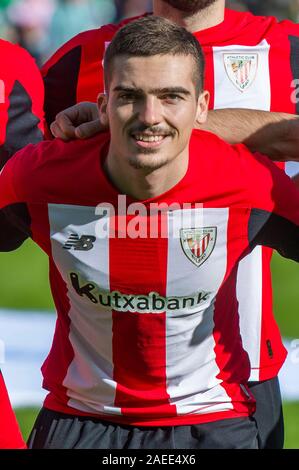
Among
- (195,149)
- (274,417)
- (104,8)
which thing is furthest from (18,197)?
(104,8)

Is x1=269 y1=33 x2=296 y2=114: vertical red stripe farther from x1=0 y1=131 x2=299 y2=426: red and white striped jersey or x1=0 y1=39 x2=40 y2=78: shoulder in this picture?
x1=0 y1=39 x2=40 y2=78: shoulder

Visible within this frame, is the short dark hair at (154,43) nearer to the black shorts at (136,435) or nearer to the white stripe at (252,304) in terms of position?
the white stripe at (252,304)

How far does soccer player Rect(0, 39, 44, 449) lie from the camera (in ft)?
13.1

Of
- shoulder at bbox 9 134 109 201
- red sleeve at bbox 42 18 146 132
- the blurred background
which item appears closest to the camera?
shoulder at bbox 9 134 109 201

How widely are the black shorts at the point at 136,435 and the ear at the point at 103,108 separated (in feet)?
2.98

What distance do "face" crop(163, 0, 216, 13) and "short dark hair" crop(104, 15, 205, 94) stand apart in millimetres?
507

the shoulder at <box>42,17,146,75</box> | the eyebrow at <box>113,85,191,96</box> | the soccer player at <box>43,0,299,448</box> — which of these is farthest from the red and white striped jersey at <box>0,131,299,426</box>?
the shoulder at <box>42,17,146,75</box>

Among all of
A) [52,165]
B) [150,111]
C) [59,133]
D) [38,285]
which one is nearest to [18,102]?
[59,133]

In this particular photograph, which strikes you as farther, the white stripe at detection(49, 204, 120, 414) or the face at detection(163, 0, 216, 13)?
the face at detection(163, 0, 216, 13)

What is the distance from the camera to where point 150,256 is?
3.50 m

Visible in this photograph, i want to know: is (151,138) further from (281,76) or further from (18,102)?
(281,76)

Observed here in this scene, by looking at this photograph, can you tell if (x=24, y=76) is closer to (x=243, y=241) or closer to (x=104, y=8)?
(x=243, y=241)

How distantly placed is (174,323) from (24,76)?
3.73 ft

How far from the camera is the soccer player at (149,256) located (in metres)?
3.48
